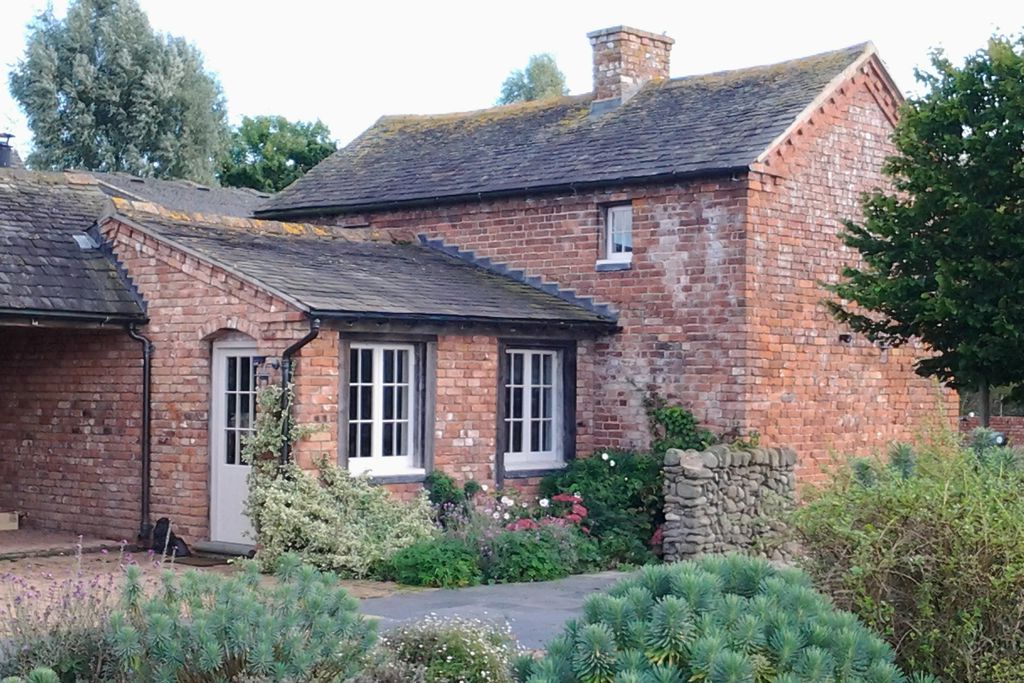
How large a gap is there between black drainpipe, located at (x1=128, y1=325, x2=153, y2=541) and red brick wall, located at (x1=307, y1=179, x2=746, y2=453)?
515 cm

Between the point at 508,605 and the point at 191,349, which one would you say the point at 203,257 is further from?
the point at 508,605

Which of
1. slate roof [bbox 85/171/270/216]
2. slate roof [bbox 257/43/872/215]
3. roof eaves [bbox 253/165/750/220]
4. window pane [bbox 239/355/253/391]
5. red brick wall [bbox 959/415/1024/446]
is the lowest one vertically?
red brick wall [bbox 959/415/1024/446]

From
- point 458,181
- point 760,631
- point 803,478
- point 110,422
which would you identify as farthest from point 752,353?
point 760,631

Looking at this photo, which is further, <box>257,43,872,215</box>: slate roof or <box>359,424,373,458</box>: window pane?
<box>257,43,872,215</box>: slate roof

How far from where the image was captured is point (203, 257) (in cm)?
1491

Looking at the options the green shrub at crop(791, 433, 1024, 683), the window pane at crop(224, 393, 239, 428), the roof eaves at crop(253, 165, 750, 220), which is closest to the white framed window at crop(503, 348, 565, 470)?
the roof eaves at crop(253, 165, 750, 220)

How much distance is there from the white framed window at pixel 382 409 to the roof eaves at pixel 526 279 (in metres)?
2.97

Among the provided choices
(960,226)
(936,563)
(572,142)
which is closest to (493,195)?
(572,142)

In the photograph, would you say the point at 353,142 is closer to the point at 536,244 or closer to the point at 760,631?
the point at 536,244

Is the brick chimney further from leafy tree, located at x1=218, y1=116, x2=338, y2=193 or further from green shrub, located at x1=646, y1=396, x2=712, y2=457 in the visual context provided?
leafy tree, located at x1=218, y1=116, x2=338, y2=193

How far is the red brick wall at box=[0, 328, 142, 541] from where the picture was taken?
16125 millimetres

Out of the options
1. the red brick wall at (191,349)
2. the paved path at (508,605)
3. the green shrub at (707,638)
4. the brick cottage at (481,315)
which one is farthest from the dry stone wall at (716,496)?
the green shrub at (707,638)

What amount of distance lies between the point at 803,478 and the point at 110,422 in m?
8.53

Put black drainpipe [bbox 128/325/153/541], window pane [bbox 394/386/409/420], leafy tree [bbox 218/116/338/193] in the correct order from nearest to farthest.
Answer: window pane [bbox 394/386/409/420]
black drainpipe [bbox 128/325/153/541]
leafy tree [bbox 218/116/338/193]
